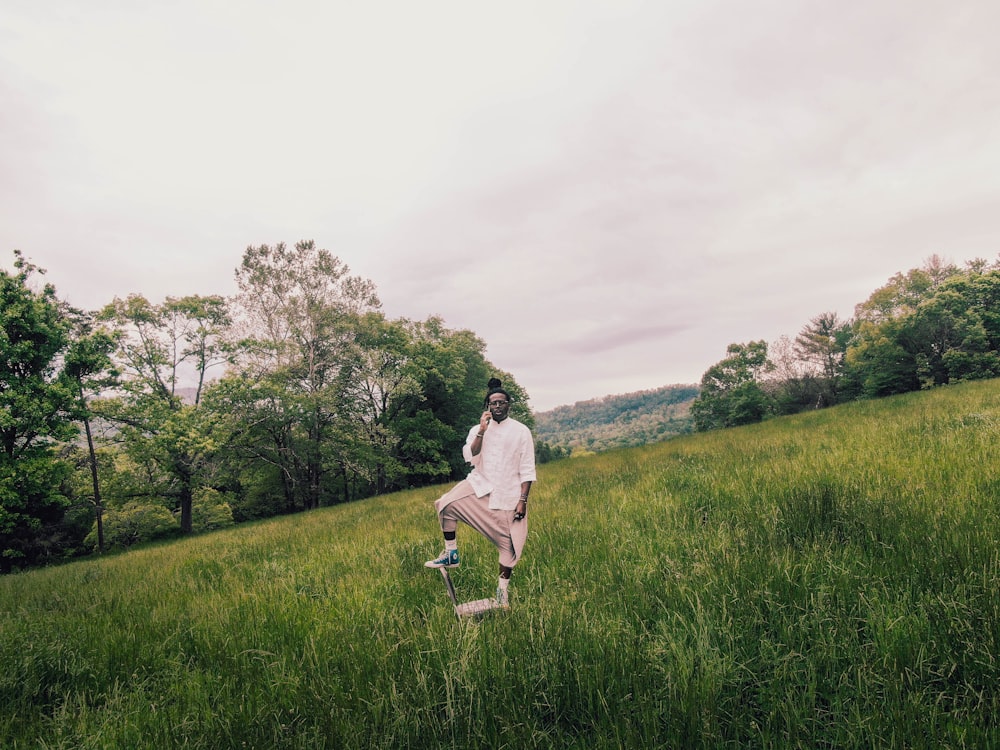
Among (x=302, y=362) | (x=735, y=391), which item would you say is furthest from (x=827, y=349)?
(x=302, y=362)

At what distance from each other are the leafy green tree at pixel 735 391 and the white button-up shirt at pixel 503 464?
65610 mm

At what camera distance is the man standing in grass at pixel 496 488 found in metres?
3.79

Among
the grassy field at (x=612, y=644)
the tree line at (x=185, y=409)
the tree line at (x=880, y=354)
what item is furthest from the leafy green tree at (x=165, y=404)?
the tree line at (x=880, y=354)

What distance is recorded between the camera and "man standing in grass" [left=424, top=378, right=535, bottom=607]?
379cm

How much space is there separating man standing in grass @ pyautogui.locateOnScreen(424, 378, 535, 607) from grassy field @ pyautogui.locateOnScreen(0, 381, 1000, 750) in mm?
478

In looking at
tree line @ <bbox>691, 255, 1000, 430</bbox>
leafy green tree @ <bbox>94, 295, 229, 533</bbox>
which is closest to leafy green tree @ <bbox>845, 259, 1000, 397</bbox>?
tree line @ <bbox>691, 255, 1000, 430</bbox>

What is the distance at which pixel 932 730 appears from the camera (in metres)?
1.53

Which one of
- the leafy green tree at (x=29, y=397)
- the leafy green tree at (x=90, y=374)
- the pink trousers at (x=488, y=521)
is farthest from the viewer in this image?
the leafy green tree at (x=90, y=374)

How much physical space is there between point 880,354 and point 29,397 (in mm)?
66754

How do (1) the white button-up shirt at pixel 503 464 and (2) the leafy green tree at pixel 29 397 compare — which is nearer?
(1) the white button-up shirt at pixel 503 464

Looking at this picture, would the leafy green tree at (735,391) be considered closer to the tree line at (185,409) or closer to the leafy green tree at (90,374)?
the tree line at (185,409)

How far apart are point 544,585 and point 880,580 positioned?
8.09 feet

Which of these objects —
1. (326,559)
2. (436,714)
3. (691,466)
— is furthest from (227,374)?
(436,714)

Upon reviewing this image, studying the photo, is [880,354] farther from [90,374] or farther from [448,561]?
[90,374]
